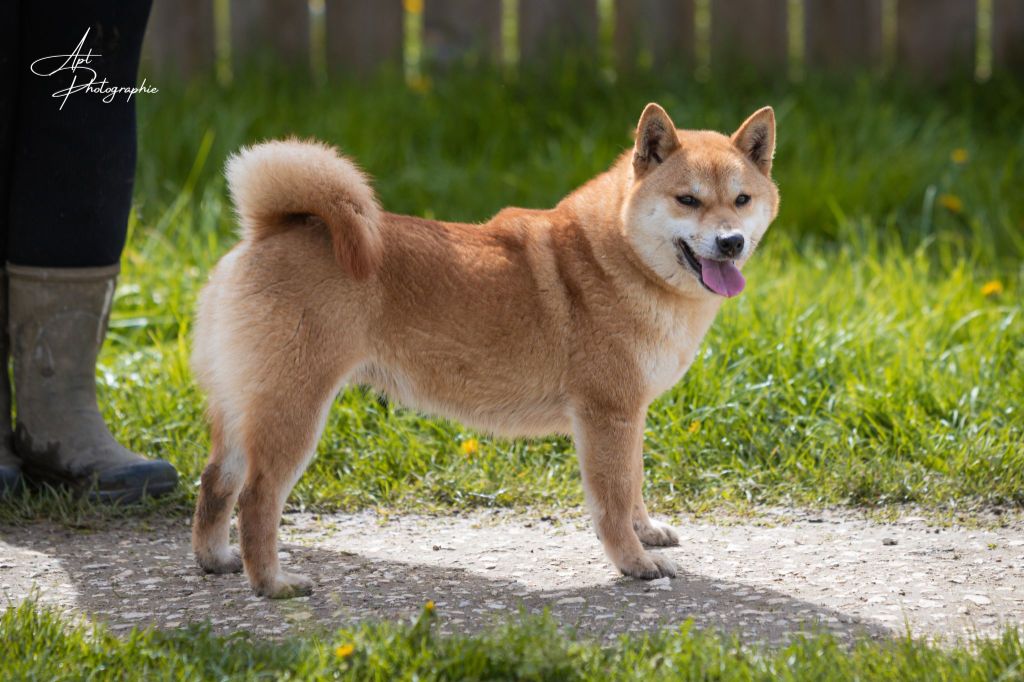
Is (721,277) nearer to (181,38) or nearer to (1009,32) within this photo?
(181,38)

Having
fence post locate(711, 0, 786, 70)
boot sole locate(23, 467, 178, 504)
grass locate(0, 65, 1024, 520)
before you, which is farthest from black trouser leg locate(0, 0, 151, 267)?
fence post locate(711, 0, 786, 70)

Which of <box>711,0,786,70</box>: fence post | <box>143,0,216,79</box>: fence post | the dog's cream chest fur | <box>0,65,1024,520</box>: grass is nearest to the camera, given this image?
the dog's cream chest fur

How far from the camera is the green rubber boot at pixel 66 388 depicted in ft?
12.0

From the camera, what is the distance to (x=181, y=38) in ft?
21.4

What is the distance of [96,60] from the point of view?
3514 mm

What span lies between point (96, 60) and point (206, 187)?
2.01 meters

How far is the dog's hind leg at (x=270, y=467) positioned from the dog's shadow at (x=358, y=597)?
0.07 meters

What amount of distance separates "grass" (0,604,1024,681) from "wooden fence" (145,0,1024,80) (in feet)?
14.6

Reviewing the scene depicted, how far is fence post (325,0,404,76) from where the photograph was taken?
6.59m

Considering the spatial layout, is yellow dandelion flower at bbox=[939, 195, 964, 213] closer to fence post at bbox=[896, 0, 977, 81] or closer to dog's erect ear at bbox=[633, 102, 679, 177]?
fence post at bbox=[896, 0, 977, 81]

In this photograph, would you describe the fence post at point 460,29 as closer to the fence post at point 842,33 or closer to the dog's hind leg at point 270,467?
the fence post at point 842,33

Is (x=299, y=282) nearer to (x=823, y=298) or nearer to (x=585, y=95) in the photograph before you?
(x=823, y=298)

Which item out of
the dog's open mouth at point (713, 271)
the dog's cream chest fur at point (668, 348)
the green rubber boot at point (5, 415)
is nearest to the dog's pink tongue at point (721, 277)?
the dog's open mouth at point (713, 271)

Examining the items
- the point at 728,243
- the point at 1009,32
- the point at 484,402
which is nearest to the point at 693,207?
the point at 728,243
